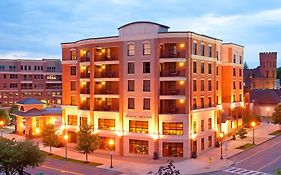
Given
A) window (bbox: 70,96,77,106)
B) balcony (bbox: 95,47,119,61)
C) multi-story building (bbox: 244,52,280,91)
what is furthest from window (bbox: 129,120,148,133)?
multi-story building (bbox: 244,52,280,91)

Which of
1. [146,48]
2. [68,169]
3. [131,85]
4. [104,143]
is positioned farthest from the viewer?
[104,143]

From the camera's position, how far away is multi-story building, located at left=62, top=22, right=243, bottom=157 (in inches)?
2160

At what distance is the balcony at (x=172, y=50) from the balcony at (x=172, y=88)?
396 cm

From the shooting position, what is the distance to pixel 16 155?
34.3m

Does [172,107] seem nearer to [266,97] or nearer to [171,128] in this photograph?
[171,128]

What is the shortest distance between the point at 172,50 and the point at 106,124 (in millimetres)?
15568

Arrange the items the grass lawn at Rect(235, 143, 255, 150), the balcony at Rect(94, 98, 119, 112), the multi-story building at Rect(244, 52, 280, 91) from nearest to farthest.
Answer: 1. the balcony at Rect(94, 98, 119, 112)
2. the grass lawn at Rect(235, 143, 255, 150)
3. the multi-story building at Rect(244, 52, 280, 91)

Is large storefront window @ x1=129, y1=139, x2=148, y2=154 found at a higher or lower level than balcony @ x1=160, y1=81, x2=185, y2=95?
lower

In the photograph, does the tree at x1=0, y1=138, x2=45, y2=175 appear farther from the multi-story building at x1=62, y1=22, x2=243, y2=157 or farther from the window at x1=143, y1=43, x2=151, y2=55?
the window at x1=143, y1=43, x2=151, y2=55

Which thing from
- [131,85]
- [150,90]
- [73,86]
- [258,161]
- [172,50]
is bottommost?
[258,161]

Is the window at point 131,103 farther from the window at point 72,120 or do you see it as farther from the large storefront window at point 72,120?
the large storefront window at point 72,120

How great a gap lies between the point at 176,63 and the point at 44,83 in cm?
7786

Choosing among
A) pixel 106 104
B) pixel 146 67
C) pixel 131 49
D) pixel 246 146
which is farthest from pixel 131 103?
pixel 246 146

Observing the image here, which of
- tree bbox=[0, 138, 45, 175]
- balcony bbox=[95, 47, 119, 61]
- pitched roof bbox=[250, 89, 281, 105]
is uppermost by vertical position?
balcony bbox=[95, 47, 119, 61]
